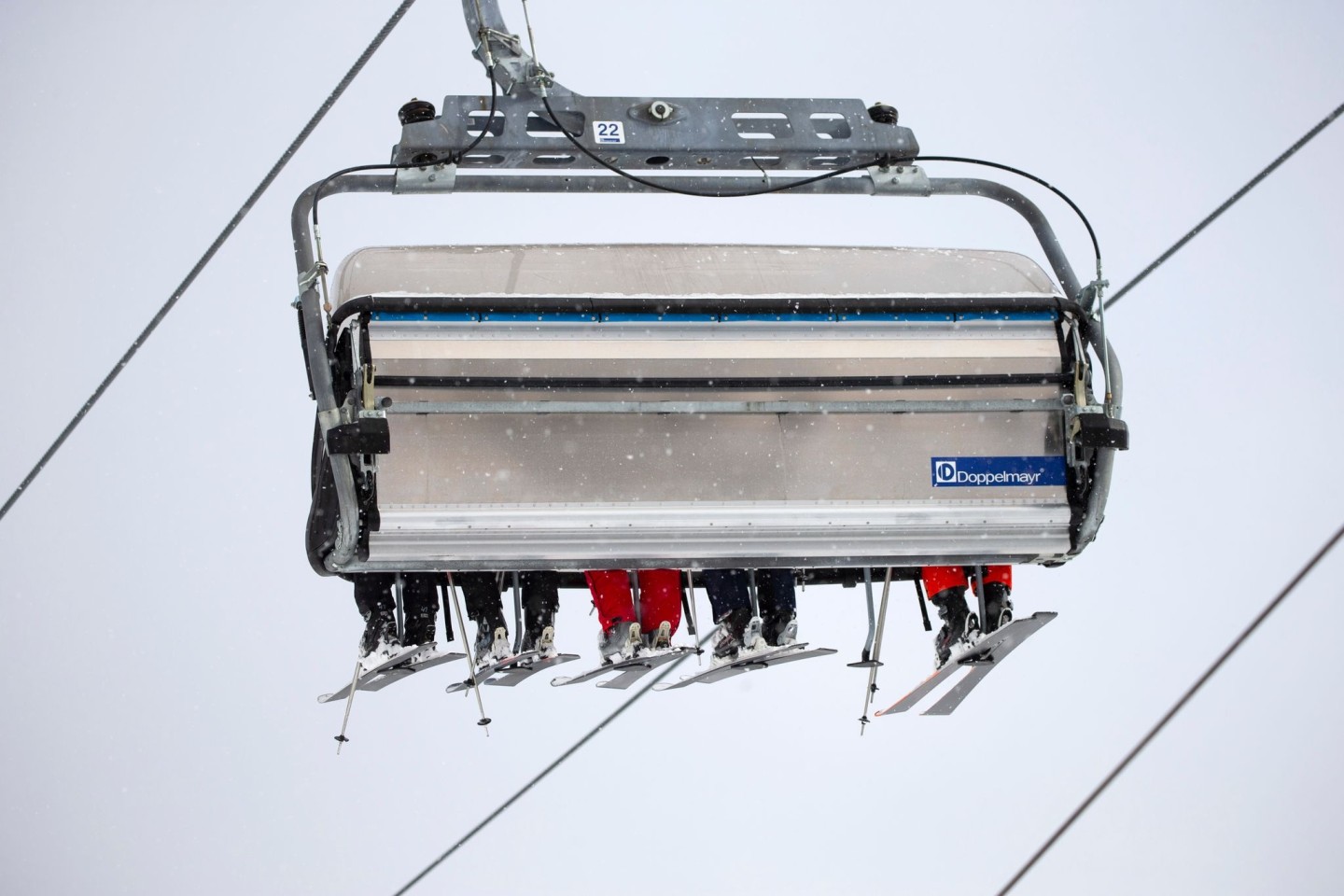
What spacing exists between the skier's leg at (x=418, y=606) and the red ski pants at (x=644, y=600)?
61cm

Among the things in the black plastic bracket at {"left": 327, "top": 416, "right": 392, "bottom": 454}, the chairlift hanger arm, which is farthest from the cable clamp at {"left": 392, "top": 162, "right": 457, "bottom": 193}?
the black plastic bracket at {"left": 327, "top": 416, "right": 392, "bottom": 454}

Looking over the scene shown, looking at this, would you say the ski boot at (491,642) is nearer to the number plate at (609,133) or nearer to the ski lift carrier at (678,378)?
the ski lift carrier at (678,378)

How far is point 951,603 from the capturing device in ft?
18.3

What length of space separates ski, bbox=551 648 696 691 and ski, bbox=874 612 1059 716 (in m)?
0.80

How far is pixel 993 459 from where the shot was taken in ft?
15.6

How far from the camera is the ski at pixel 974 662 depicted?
532 centimetres

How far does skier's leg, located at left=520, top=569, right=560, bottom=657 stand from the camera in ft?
19.4

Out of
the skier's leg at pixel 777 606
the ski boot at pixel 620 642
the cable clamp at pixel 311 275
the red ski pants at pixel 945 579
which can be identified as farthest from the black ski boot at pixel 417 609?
the red ski pants at pixel 945 579

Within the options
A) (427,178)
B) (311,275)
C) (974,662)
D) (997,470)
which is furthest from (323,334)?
(974,662)

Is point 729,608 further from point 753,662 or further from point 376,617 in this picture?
point 376,617

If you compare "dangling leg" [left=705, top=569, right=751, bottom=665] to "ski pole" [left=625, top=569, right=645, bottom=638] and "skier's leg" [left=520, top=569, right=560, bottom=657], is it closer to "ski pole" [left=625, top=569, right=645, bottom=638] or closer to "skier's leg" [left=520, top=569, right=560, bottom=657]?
"ski pole" [left=625, top=569, right=645, bottom=638]

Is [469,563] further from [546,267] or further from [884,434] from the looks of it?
[884,434]

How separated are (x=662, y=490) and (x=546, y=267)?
785 millimetres

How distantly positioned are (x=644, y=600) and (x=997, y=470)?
1648 millimetres
